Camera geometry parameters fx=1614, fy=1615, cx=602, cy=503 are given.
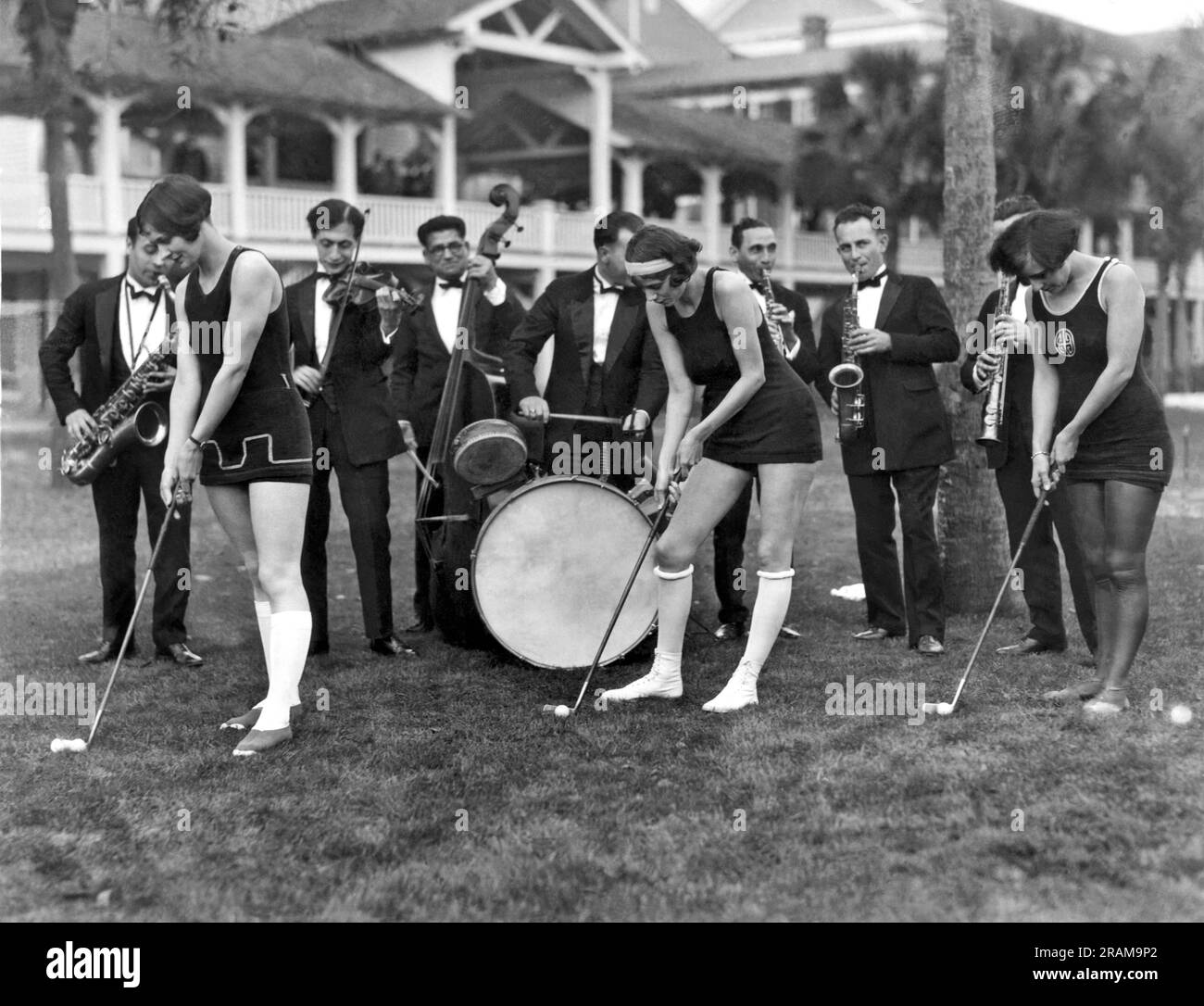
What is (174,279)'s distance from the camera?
237 inches

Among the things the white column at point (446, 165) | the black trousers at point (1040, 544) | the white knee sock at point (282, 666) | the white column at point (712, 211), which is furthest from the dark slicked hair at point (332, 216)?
the white column at point (712, 211)

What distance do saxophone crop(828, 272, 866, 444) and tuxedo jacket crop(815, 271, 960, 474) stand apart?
4cm

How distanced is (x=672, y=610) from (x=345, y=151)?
70.2 feet

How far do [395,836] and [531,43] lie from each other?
26.2 meters

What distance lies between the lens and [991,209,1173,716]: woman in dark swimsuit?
6.10 meters

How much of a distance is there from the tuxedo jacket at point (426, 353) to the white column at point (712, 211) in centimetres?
2452

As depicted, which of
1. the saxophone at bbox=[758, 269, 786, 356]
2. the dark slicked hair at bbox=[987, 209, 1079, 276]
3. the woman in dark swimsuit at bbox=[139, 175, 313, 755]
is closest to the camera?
the woman in dark swimsuit at bbox=[139, 175, 313, 755]

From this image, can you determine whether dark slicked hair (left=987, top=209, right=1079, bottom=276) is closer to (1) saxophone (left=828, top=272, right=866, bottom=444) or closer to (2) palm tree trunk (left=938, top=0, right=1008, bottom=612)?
(1) saxophone (left=828, top=272, right=866, bottom=444)

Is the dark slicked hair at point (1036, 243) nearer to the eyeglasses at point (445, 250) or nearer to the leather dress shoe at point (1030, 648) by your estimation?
the leather dress shoe at point (1030, 648)

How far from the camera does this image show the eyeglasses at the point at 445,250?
26.7ft

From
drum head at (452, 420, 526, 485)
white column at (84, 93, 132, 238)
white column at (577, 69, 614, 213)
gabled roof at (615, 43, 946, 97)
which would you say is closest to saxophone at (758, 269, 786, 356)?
drum head at (452, 420, 526, 485)

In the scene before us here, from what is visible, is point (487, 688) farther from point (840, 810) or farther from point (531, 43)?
point (531, 43)

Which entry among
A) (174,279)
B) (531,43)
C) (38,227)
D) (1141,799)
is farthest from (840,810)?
(531,43)

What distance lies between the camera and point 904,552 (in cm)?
780
